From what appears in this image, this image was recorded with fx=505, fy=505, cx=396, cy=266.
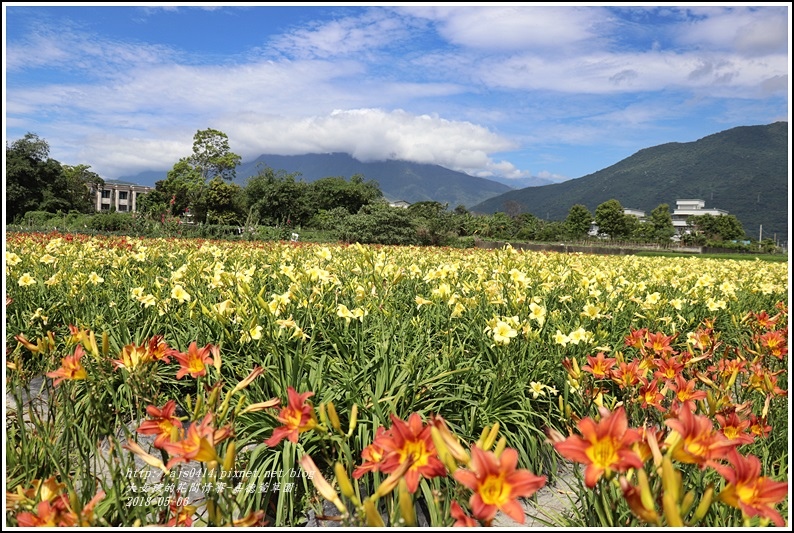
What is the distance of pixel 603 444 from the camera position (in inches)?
43.2

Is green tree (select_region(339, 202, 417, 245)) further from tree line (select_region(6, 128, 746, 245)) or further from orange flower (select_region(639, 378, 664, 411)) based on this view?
orange flower (select_region(639, 378, 664, 411))

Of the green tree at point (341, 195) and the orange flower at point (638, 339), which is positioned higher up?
the green tree at point (341, 195)

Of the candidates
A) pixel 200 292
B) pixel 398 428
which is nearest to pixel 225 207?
pixel 200 292

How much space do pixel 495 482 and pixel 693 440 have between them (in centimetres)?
49

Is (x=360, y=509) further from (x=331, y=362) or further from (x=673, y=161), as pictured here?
(x=673, y=161)

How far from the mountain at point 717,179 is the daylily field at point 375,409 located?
129408 mm

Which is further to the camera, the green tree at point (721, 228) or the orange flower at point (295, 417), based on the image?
the green tree at point (721, 228)

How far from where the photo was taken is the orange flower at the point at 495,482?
38.3 inches

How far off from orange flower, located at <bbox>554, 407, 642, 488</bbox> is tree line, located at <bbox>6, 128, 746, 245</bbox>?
19361mm

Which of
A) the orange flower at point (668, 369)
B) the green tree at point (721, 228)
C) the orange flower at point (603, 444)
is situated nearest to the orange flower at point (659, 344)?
the orange flower at point (668, 369)

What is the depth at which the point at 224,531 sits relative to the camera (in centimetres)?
117

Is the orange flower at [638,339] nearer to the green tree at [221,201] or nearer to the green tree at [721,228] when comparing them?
the green tree at [221,201]

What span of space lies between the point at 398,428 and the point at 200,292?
2.82 meters

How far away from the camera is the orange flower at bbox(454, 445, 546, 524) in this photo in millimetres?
973
